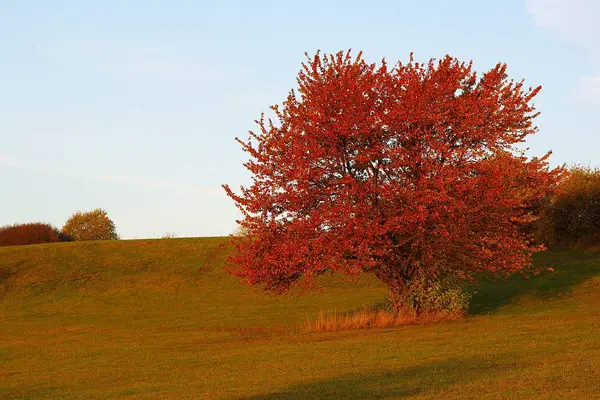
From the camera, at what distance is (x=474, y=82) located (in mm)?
37156

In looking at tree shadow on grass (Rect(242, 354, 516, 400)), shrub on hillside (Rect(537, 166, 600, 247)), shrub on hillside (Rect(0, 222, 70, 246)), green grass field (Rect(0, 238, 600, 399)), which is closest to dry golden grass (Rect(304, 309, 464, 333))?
green grass field (Rect(0, 238, 600, 399))

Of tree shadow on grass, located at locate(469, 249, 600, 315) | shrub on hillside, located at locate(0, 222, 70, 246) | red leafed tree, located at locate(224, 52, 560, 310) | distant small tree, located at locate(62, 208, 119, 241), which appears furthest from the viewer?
distant small tree, located at locate(62, 208, 119, 241)

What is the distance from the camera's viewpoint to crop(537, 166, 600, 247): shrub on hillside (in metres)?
58.8

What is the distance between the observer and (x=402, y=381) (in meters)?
18.9

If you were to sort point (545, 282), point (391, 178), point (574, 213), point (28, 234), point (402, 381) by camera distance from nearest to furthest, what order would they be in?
point (402, 381) → point (391, 178) → point (545, 282) → point (574, 213) → point (28, 234)

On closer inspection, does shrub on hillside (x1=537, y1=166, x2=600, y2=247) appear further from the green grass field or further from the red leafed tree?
the red leafed tree

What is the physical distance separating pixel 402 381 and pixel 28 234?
8080cm

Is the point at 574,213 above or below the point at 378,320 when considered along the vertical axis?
above

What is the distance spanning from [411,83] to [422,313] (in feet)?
35.4

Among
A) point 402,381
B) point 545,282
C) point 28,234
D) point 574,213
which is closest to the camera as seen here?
point 402,381

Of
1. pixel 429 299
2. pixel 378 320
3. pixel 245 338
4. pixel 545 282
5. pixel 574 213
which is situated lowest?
pixel 245 338

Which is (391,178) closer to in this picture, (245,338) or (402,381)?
(245,338)

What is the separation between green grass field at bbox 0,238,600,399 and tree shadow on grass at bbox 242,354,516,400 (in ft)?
0.18

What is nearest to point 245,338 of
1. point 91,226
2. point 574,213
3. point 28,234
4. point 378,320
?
point 378,320
